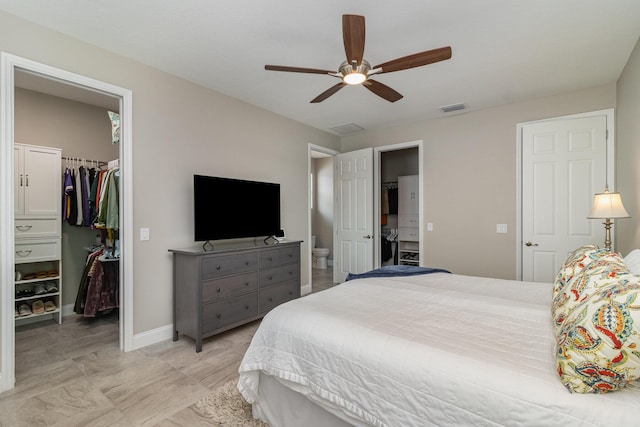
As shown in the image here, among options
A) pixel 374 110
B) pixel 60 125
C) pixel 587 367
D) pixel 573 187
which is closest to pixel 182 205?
pixel 60 125

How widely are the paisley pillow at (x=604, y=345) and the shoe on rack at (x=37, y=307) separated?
447 cm

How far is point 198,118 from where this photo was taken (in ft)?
10.7

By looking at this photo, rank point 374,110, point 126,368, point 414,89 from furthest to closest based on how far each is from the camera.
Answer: point 374,110 → point 414,89 → point 126,368

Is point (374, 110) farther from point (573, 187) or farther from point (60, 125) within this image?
point (60, 125)

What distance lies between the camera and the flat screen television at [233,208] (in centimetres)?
299

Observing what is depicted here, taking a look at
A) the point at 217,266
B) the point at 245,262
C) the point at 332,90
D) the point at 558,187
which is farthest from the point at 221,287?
the point at 558,187

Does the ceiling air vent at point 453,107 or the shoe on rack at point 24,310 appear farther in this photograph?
the ceiling air vent at point 453,107

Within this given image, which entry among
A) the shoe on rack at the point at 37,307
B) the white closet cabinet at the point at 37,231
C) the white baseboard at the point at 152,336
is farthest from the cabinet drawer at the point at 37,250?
the white baseboard at the point at 152,336

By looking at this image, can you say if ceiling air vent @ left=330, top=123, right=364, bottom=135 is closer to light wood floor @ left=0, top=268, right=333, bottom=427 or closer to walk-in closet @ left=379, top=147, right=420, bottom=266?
walk-in closet @ left=379, top=147, right=420, bottom=266

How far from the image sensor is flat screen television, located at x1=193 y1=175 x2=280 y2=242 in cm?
299

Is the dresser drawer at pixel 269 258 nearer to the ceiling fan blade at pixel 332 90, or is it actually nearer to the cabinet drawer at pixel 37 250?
the ceiling fan blade at pixel 332 90

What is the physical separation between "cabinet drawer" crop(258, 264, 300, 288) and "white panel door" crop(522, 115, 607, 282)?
279 centimetres

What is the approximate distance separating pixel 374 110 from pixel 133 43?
2.73 meters

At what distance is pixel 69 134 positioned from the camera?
3.68 meters
